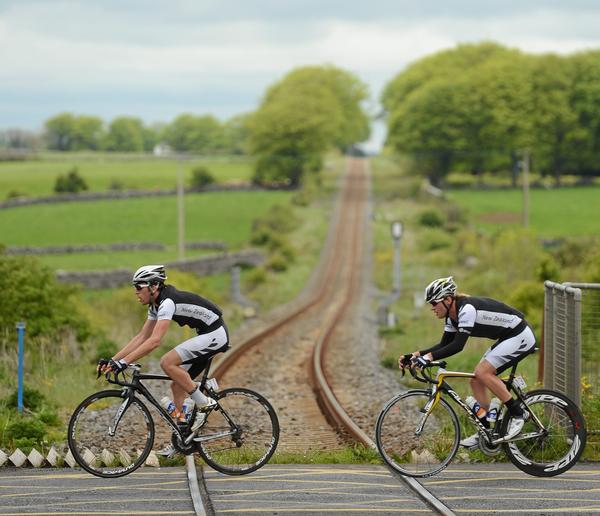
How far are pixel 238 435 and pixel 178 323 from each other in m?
1.42

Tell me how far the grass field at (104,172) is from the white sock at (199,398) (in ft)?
260

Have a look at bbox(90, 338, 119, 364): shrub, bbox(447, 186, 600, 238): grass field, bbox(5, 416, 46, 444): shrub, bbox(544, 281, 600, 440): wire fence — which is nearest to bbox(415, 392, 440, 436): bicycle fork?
bbox(544, 281, 600, 440): wire fence

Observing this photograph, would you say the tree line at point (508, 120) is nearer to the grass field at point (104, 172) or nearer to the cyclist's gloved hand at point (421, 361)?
the grass field at point (104, 172)

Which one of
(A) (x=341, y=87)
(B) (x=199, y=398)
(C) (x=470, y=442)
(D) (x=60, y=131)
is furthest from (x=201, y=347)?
(D) (x=60, y=131)

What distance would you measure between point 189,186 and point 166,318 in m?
96.0

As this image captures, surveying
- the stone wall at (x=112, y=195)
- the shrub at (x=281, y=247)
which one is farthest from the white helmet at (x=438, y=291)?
the stone wall at (x=112, y=195)

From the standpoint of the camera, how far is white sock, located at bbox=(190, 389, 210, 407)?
9789mm

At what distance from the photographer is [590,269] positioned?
1058 inches

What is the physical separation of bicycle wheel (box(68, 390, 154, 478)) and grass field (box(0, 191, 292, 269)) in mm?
44985

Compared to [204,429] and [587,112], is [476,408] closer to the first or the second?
[204,429]

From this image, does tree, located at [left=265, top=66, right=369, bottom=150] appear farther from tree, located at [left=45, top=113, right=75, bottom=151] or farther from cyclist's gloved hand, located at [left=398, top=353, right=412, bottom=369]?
cyclist's gloved hand, located at [left=398, top=353, right=412, bottom=369]

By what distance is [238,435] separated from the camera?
1018 cm

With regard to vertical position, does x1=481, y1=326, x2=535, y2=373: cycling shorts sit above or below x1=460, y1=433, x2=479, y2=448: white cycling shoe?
above

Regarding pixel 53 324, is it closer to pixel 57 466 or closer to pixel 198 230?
pixel 57 466
